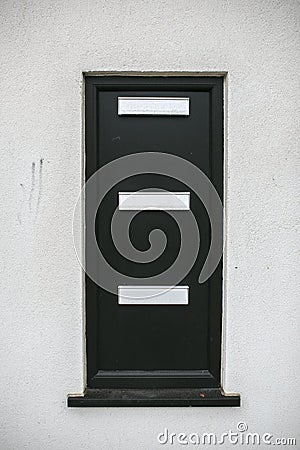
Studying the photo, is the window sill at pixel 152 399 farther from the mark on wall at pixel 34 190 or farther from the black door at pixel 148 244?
the mark on wall at pixel 34 190

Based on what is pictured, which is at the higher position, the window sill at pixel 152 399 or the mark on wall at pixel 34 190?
the mark on wall at pixel 34 190

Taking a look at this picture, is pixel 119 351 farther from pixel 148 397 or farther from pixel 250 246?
pixel 250 246

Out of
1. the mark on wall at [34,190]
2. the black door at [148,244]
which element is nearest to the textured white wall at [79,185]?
the mark on wall at [34,190]

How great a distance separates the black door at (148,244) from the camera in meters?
3.39

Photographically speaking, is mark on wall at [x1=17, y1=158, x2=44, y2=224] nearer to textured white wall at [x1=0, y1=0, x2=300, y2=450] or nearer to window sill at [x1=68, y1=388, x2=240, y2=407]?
textured white wall at [x1=0, y1=0, x2=300, y2=450]

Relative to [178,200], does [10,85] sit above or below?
above

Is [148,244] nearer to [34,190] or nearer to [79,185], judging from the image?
[79,185]

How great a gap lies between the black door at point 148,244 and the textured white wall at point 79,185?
11 centimetres

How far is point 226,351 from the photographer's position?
3404 millimetres

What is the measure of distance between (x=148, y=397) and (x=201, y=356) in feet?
1.41

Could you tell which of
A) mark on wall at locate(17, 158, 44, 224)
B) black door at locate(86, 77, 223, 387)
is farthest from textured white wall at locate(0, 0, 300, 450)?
black door at locate(86, 77, 223, 387)

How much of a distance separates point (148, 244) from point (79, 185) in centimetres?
58

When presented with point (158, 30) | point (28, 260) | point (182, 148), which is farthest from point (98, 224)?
point (158, 30)

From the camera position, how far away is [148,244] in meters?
3.46
